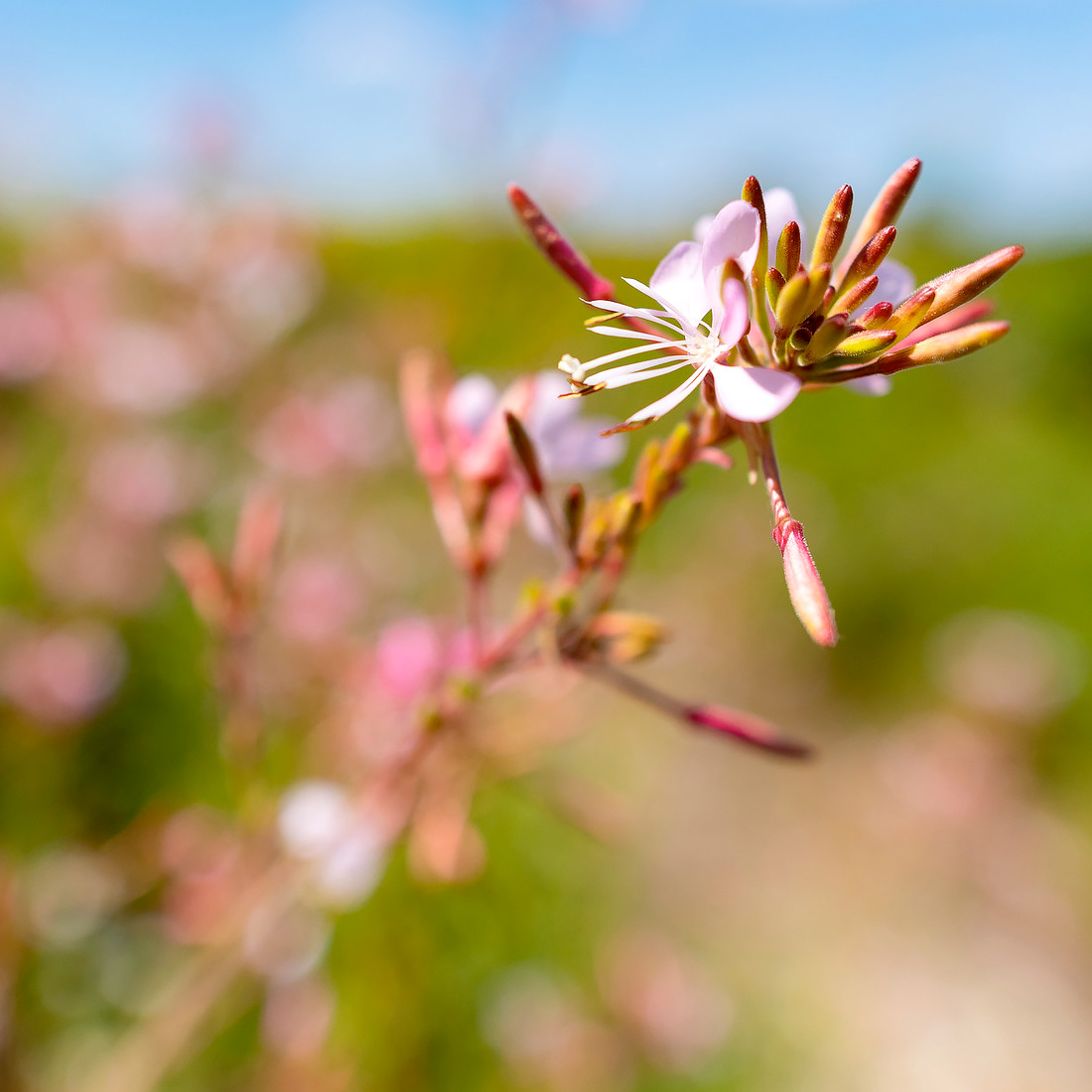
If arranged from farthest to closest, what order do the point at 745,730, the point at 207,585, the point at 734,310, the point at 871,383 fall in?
the point at 207,585, the point at 745,730, the point at 871,383, the point at 734,310

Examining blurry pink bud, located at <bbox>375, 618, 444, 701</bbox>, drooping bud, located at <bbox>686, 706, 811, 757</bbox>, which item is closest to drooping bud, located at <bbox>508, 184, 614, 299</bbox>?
drooping bud, located at <bbox>686, 706, 811, 757</bbox>

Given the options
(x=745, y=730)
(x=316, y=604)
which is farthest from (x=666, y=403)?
(x=316, y=604)

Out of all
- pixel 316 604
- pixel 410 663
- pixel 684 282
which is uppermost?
pixel 684 282

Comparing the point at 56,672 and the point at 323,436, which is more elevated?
the point at 323,436

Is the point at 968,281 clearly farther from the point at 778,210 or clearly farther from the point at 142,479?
the point at 142,479

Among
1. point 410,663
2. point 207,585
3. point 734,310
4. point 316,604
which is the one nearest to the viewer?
point 734,310

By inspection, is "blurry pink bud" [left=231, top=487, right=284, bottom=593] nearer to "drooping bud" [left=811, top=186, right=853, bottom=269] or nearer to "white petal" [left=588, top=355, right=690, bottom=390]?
"white petal" [left=588, top=355, right=690, bottom=390]

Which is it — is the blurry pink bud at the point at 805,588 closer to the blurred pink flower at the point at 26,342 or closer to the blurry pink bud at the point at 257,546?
the blurry pink bud at the point at 257,546
